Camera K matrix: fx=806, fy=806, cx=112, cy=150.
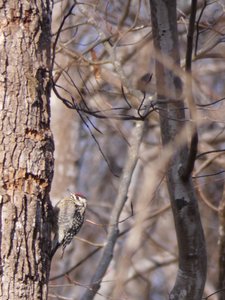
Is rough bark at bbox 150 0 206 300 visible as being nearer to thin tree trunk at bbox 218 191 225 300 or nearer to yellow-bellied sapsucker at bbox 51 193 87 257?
yellow-bellied sapsucker at bbox 51 193 87 257

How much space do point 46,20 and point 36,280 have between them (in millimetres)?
1200

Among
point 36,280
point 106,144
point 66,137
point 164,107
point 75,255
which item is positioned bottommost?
point 36,280

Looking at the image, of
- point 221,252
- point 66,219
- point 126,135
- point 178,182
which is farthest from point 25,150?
point 126,135

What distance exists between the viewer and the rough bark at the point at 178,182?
4.22 metres

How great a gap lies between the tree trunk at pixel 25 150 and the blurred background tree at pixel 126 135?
12 centimetres

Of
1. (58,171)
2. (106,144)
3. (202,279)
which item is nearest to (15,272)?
(202,279)

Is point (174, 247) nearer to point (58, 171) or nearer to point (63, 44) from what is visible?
point (58, 171)

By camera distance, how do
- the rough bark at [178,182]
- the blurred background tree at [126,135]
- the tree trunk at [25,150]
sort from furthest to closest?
the blurred background tree at [126,135] < the rough bark at [178,182] < the tree trunk at [25,150]

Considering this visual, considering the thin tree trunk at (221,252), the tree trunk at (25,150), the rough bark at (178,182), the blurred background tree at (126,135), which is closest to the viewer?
the tree trunk at (25,150)

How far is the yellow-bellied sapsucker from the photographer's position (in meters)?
4.25

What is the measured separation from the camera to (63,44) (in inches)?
221

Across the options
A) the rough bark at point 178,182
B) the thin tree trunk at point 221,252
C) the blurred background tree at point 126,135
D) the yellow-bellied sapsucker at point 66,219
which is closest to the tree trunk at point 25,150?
the blurred background tree at point 126,135

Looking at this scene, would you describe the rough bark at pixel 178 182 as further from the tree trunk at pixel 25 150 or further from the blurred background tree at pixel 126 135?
the tree trunk at pixel 25 150

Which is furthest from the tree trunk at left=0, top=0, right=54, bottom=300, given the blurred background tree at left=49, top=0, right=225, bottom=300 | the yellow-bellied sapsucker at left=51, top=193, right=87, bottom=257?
the yellow-bellied sapsucker at left=51, top=193, right=87, bottom=257
